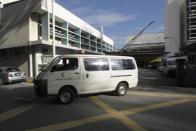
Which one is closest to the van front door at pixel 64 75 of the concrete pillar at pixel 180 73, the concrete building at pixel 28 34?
the concrete pillar at pixel 180 73

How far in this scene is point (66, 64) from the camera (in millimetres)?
12266

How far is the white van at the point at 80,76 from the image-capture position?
11.8 meters

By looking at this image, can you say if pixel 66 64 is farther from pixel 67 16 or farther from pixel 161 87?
pixel 67 16

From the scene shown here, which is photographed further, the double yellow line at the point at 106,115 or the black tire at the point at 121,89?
the black tire at the point at 121,89

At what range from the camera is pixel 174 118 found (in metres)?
8.94

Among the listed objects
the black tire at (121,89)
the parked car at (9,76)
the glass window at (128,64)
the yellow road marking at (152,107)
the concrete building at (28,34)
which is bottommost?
the yellow road marking at (152,107)

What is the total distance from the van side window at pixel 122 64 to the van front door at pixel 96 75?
0.44 meters

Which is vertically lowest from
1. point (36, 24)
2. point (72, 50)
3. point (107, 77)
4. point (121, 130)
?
point (121, 130)

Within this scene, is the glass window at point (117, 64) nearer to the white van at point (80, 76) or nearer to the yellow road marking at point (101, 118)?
the white van at point (80, 76)

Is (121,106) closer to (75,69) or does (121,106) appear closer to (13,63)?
(75,69)

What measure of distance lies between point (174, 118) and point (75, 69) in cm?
482

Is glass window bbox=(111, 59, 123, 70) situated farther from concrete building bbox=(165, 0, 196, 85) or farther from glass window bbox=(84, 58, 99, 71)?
concrete building bbox=(165, 0, 196, 85)

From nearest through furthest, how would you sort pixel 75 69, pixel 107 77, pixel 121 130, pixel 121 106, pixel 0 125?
pixel 121 130, pixel 0 125, pixel 121 106, pixel 75 69, pixel 107 77

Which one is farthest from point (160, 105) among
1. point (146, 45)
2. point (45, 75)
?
point (146, 45)
